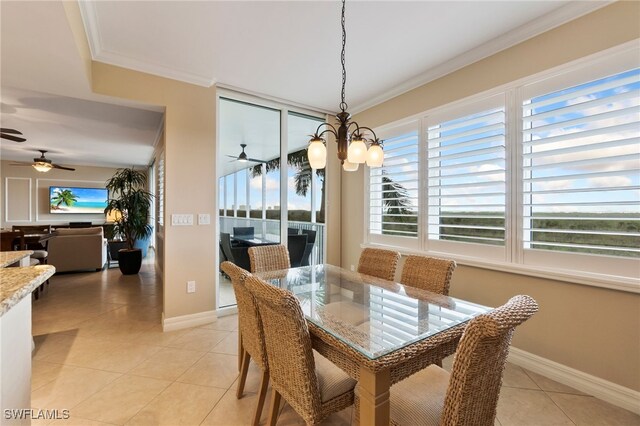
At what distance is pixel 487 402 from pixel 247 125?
12.1 feet

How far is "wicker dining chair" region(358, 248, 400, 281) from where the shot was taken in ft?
8.06

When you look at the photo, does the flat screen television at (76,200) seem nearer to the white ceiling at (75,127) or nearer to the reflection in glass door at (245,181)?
the white ceiling at (75,127)

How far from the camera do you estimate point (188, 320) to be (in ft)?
10.3

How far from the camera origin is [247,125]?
3.79 m

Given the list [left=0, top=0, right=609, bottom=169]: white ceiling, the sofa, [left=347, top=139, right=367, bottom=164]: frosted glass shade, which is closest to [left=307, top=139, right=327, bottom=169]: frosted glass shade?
[left=347, top=139, right=367, bottom=164]: frosted glass shade

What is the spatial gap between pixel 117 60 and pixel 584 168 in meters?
A: 4.16

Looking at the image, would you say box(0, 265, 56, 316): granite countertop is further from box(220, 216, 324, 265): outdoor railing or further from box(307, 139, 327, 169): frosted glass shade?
box(220, 216, 324, 265): outdoor railing

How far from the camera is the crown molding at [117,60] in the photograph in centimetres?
214

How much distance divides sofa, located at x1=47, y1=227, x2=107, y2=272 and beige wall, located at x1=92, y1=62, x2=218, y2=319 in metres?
3.52

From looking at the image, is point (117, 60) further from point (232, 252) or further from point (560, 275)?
point (560, 275)

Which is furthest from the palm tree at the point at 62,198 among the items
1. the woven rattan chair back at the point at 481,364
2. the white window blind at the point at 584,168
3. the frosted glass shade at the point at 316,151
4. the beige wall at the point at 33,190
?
the white window blind at the point at 584,168

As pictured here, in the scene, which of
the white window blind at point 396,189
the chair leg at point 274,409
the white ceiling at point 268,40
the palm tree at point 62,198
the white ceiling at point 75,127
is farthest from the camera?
the palm tree at point 62,198

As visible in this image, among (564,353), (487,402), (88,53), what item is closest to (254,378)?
(487,402)

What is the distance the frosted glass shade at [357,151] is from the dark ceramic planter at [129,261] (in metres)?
5.19
